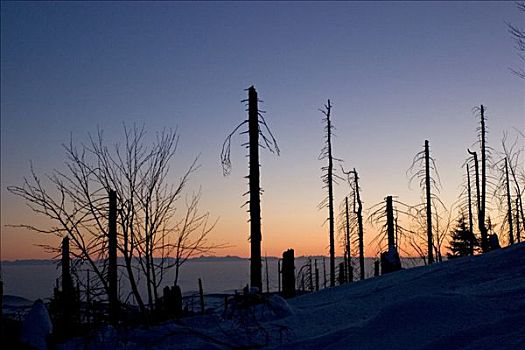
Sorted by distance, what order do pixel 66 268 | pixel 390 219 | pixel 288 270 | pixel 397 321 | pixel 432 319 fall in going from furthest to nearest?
1. pixel 390 219
2. pixel 288 270
3. pixel 66 268
4. pixel 397 321
5. pixel 432 319

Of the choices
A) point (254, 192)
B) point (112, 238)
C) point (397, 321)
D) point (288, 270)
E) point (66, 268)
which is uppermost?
point (254, 192)

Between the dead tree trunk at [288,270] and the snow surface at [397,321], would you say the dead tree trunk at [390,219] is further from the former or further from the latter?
the snow surface at [397,321]

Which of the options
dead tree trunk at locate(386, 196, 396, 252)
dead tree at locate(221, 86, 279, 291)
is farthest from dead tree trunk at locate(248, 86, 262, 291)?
dead tree trunk at locate(386, 196, 396, 252)

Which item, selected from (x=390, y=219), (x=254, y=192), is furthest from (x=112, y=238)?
(x=390, y=219)

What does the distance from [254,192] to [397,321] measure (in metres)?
8.88

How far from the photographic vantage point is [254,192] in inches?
600

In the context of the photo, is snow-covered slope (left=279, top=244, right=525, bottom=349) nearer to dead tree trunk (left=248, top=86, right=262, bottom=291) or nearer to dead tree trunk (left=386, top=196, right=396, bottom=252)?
dead tree trunk (left=248, top=86, right=262, bottom=291)

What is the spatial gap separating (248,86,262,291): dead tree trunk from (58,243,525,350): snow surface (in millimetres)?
4857

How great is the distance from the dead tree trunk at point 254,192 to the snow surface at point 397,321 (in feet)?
15.9

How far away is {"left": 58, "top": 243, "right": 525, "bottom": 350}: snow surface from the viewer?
19.5 ft

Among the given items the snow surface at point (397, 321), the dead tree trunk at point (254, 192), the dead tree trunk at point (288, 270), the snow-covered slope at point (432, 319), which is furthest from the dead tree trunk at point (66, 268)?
the snow-covered slope at point (432, 319)

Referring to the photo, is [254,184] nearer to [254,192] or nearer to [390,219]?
[254,192]

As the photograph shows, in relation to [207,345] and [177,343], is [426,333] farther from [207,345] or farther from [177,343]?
[177,343]

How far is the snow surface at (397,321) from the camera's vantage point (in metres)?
5.95
